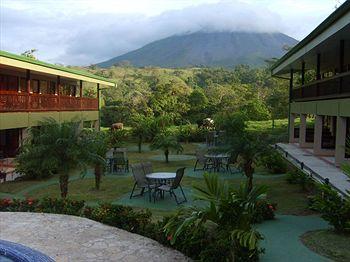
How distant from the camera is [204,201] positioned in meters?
7.54

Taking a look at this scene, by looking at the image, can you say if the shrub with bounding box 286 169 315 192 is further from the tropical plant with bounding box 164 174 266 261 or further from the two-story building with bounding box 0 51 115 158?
the two-story building with bounding box 0 51 115 158

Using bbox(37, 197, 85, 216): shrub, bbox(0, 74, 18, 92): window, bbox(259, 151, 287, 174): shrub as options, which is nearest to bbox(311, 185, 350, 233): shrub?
Result: bbox(37, 197, 85, 216): shrub

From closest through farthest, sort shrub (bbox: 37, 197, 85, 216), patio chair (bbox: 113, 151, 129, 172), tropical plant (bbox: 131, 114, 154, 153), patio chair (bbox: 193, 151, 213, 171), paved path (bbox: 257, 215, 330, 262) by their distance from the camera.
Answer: paved path (bbox: 257, 215, 330, 262), shrub (bbox: 37, 197, 85, 216), patio chair (bbox: 113, 151, 129, 172), patio chair (bbox: 193, 151, 213, 171), tropical plant (bbox: 131, 114, 154, 153)

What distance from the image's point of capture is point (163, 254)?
7.95 meters

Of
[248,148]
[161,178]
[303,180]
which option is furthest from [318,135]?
[161,178]

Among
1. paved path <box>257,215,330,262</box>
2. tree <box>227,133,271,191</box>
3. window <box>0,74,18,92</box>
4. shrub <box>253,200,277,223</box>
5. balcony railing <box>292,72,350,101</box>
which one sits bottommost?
paved path <box>257,215,330,262</box>

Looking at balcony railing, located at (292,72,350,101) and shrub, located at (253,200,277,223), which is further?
balcony railing, located at (292,72,350,101)

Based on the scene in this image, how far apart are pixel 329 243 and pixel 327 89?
10.1 m

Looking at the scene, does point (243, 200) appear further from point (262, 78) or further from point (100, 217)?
point (262, 78)

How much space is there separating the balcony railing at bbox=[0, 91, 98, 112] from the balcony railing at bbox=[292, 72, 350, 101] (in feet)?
41.4

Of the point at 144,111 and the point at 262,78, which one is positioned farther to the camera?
the point at 262,78

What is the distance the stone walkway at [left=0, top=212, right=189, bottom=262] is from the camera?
7.96 metres

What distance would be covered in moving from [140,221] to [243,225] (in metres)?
3.52

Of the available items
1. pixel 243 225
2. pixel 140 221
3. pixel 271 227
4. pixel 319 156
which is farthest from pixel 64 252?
pixel 319 156
